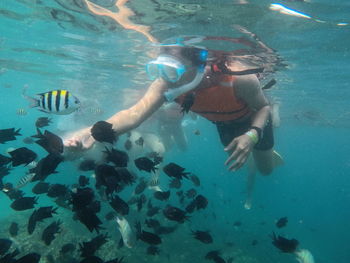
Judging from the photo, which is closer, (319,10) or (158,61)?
(158,61)

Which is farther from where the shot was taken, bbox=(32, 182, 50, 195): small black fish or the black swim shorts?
the black swim shorts

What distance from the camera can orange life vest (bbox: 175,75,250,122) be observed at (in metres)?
7.00

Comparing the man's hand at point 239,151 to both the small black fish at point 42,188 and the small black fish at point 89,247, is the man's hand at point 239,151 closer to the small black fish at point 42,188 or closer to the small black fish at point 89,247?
the small black fish at point 89,247

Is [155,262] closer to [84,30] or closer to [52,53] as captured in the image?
[84,30]

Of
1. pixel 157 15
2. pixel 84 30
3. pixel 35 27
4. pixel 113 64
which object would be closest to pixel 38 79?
pixel 113 64

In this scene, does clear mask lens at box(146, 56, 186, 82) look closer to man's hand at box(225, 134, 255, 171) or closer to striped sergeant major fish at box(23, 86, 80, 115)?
man's hand at box(225, 134, 255, 171)

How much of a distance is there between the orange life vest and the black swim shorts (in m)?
0.49

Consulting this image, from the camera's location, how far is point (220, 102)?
7379mm

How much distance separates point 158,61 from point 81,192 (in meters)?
3.84

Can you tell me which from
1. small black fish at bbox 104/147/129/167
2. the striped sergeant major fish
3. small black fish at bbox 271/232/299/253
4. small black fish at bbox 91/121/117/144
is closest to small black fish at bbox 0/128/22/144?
the striped sergeant major fish

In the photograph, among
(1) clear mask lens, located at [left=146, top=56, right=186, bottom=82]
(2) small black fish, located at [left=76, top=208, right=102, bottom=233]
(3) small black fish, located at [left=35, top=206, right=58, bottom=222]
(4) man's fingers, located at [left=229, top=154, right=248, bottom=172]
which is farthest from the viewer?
(1) clear mask lens, located at [left=146, top=56, right=186, bottom=82]

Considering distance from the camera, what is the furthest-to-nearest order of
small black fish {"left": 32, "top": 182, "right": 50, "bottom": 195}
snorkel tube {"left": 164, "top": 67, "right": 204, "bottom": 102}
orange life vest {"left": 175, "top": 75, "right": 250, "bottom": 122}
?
small black fish {"left": 32, "top": 182, "right": 50, "bottom": 195}, orange life vest {"left": 175, "top": 75, "right": 250, "bottom": 122}, snorkel tube {"left": 164, "top": 67, "right": 204, "bottom": 102}

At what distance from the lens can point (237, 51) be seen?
15.0m

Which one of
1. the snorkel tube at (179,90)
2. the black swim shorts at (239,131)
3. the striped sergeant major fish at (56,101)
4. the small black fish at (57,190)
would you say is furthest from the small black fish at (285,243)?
the striped sergeant major fish at (56,101)
